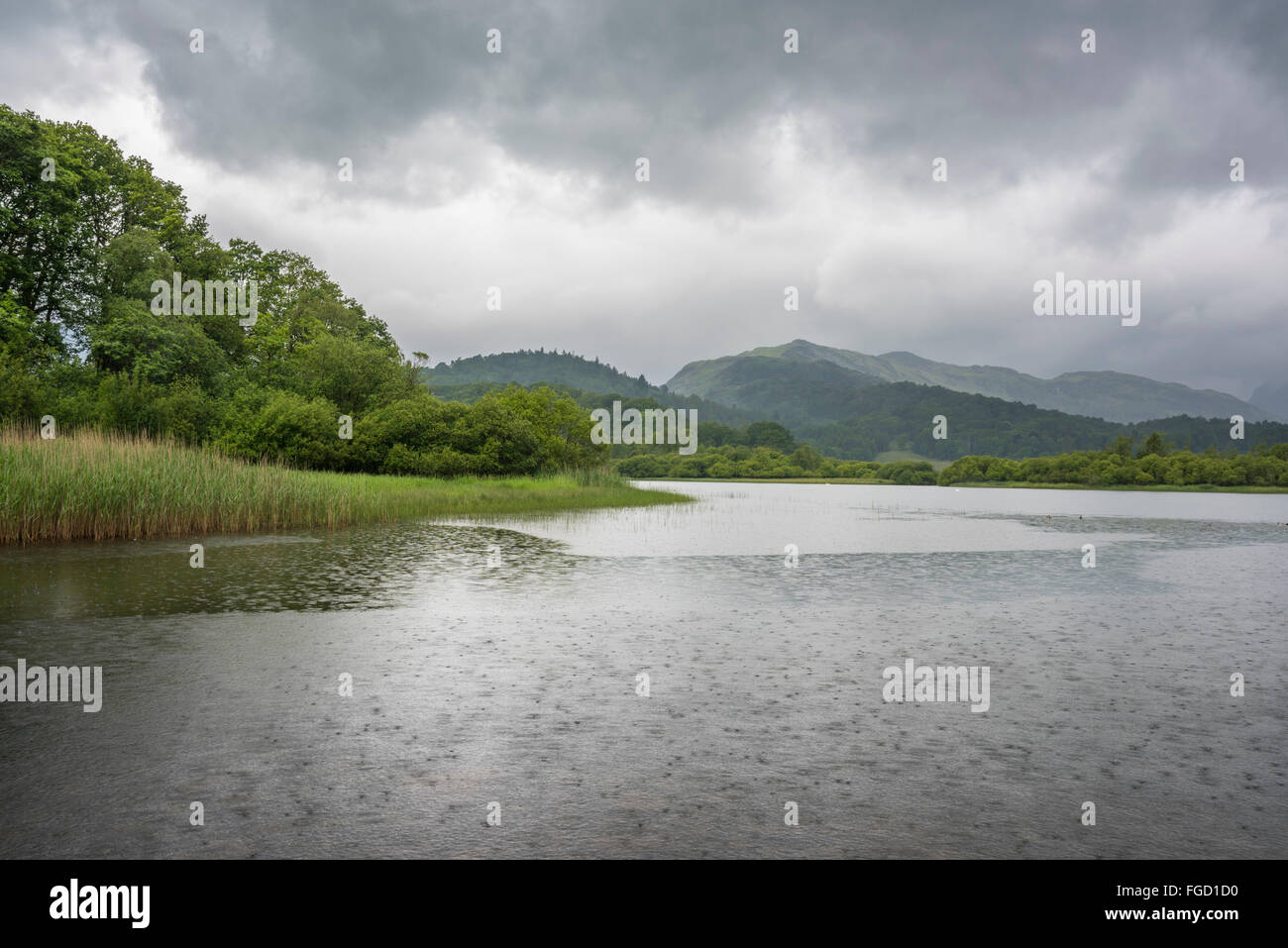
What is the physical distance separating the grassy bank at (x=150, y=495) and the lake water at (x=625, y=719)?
5.58 metres

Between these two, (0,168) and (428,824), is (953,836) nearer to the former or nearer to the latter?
(428,824)

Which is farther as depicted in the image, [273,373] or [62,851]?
[273,373]

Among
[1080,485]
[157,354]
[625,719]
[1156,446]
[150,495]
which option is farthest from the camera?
[1156,446]

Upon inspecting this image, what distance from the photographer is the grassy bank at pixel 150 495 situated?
78.8ft

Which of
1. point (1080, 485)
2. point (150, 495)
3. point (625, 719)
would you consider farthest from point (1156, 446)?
point (625, 719)

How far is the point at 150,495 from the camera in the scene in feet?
87.0

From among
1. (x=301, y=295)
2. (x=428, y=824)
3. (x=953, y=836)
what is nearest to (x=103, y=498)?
(x=428, y=824)

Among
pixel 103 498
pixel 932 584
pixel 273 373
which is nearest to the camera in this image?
pixel 932 584

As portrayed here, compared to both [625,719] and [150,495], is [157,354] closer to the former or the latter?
[150,495]

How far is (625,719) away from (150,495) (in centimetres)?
2481

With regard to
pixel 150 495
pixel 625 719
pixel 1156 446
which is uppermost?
pixel 1156 446

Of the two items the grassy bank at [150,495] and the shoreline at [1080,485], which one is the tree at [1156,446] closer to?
the shoreline at [1080,485]

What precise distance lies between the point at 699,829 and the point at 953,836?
1809mm

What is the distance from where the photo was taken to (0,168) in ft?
147
